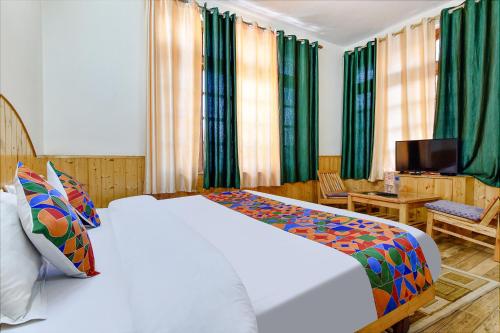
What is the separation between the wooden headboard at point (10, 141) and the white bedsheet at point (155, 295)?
0.82 metres

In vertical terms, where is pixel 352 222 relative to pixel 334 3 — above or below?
below

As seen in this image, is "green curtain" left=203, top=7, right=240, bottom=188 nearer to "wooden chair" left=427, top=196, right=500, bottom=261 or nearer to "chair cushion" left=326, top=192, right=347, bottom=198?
"chair cushion" left=326, top=192, right=347, bottom=198

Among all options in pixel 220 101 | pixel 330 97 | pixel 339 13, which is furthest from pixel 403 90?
pixel 220 101

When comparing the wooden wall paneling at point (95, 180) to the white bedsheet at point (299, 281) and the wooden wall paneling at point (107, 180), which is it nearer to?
the wooden wall paneling at point (107, 180)

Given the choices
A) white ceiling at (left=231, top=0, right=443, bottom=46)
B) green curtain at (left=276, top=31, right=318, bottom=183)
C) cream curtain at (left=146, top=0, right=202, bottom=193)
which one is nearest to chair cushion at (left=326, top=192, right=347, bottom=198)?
green curtain at (left=276, top=31, right=318, bottom=183)

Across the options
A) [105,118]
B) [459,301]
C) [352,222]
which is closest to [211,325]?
[352,222]

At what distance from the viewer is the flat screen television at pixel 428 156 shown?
9.89 feet

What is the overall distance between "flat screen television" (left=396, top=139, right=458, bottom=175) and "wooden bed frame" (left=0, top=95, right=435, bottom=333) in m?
2.42

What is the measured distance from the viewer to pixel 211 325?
0.65m

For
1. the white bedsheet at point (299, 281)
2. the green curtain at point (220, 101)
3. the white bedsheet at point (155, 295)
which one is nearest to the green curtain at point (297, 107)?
the green curtain at point (220, 101)

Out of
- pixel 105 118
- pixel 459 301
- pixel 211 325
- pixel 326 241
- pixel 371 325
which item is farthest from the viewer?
pixel 105 118

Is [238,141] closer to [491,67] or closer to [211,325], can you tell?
[211,325]

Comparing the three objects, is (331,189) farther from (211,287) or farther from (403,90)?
(211,287)

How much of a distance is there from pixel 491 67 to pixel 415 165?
1.36m
